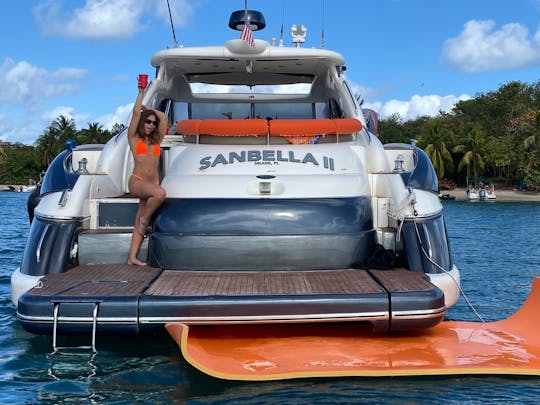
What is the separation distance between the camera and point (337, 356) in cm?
425

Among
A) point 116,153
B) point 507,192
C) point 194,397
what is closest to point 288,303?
point 194,397

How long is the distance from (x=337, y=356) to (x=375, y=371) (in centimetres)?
32

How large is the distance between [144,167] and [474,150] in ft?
151

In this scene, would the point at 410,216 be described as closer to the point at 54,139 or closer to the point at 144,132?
the point at 144,132

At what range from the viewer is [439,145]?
5012cm

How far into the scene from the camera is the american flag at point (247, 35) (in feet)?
21.8

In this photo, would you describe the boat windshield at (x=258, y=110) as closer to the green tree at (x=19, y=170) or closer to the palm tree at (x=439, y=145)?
the palm tree at (x=439, y=145)

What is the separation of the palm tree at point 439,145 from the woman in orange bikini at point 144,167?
149ft

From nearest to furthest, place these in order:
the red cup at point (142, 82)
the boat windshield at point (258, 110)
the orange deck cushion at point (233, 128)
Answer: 1. the red cup at point (142, 82)
2. the orange deck cushion at point (233, 128)
3. the boat windshield at point (258, 110)

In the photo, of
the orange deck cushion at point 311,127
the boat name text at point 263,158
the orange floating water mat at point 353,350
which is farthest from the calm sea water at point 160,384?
the orange deck cushion at point 311,127

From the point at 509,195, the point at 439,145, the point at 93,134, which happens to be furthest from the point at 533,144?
the point at 93,134

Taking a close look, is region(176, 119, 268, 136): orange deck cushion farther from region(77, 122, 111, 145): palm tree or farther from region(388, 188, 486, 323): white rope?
region(77, 122, 111, 145): palm tree

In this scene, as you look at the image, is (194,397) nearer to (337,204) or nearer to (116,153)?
(337,204)

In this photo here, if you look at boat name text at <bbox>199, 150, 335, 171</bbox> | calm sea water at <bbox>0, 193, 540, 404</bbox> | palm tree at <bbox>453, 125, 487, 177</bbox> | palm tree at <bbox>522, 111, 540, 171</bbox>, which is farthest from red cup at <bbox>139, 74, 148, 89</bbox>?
palm tree at <bbox>453, 125, 487, 177</bbox>
